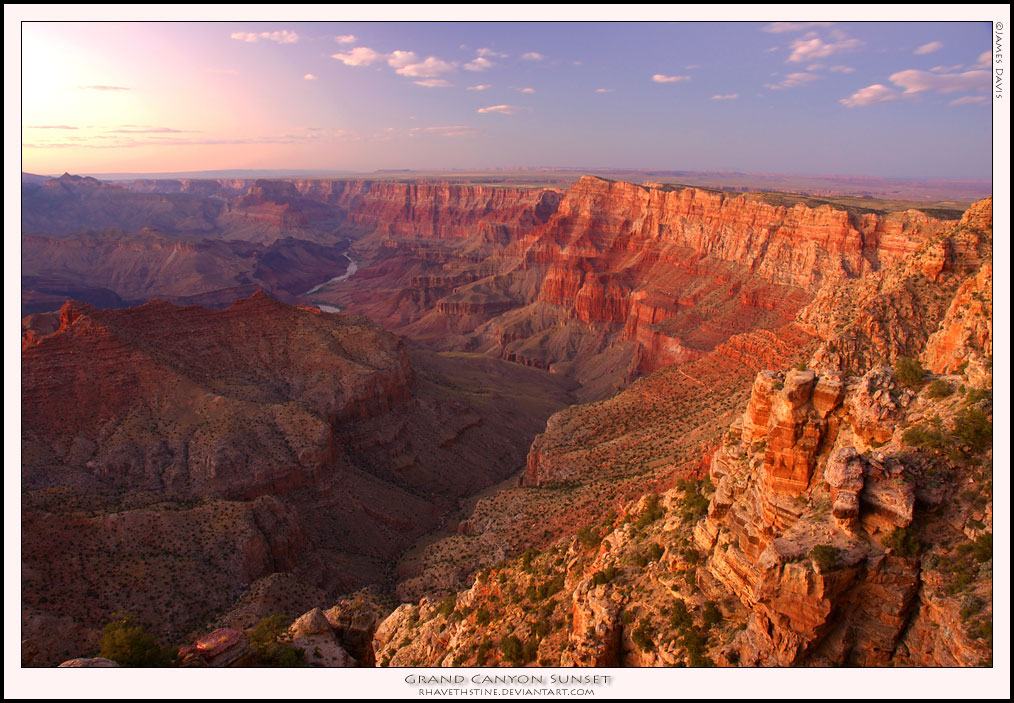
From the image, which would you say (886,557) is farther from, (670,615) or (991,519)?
(670,615)

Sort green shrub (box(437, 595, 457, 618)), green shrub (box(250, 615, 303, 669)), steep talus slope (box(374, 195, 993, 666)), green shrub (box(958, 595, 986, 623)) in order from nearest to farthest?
green shrub (box(958, 595, 986, 623)) → steep talus slope (box(374, 195, 993, 666)) → green shrub (box(250, 615, 303, 669)) → green shrub (box(437, 595, 457, 618))

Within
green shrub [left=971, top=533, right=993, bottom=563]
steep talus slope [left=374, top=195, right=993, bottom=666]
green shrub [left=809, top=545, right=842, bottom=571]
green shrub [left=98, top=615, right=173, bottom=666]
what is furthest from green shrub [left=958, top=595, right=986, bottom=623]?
green shrub [left=98, top=615, right=173, bottom=666]

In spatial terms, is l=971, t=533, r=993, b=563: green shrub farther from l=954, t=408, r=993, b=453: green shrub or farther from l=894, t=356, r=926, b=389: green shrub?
l=894, t=356, r=926, b=389: green shrub

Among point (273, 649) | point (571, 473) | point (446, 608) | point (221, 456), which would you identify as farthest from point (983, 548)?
point (221, 456)

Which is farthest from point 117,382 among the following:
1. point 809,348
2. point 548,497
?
point 809,348

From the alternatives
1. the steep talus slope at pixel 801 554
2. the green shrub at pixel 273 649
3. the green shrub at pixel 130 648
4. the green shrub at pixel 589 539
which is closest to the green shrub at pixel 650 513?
the steep talus slope at pixel 801 554
